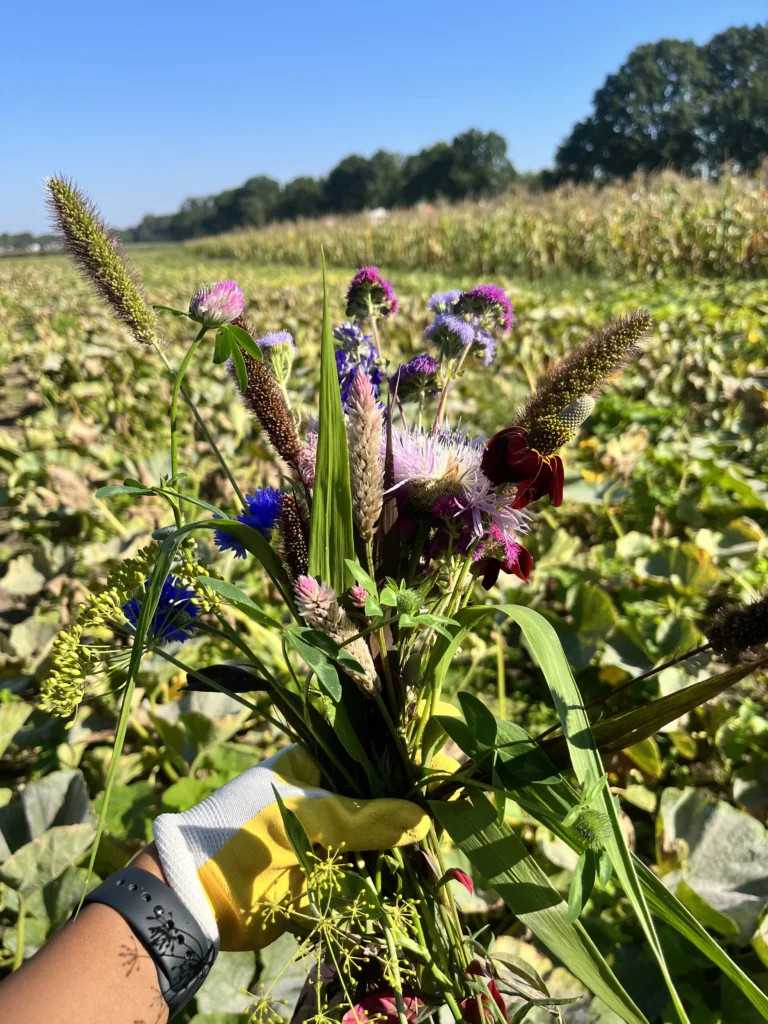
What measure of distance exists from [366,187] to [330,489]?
56.6 m

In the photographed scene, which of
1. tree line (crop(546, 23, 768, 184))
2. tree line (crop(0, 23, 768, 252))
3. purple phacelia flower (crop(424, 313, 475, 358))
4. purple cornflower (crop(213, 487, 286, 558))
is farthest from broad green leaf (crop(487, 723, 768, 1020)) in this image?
tree line (crop(546, 23, 768, 184))

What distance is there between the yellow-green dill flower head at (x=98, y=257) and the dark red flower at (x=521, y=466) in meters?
0.34

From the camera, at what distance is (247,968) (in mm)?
855

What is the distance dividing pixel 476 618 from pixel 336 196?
5869 cm

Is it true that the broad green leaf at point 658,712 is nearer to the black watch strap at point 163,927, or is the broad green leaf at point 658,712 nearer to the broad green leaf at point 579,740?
the broad green leaf at point 579,740

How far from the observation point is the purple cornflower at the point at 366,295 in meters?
0.73

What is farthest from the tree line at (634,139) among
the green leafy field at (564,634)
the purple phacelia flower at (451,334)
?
the purple phacelia flower at (451,334)

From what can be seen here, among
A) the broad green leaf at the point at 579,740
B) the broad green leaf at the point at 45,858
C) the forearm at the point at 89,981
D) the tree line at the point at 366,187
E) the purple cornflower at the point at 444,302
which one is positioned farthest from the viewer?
the tree line at the point at 366,187

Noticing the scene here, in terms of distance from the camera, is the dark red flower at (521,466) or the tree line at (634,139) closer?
the dark red flower at (521,466)

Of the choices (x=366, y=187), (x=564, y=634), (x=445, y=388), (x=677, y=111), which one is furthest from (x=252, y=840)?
(x=366, y=187)

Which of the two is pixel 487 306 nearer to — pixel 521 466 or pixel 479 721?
pixel 521 466

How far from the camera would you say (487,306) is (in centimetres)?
74

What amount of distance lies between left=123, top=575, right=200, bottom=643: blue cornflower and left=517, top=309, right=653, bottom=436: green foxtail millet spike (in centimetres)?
40

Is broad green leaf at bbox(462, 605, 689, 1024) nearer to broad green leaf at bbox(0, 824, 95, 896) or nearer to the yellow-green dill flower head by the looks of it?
the yellow-green dill flower head
